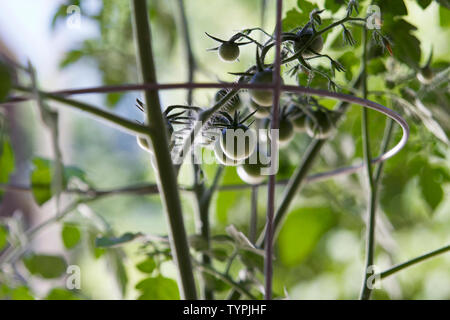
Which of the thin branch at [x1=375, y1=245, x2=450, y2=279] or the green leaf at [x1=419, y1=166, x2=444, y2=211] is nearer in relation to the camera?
the thin branch at [x1=375, y1=245, x2=450, y2=279]

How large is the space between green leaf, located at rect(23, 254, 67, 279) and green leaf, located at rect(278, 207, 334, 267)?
315mm

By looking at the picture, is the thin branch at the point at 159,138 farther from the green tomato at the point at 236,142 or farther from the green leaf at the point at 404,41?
the green leaf at the point at 404,41

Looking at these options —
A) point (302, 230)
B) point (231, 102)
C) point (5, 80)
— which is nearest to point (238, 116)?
point (231, 102)

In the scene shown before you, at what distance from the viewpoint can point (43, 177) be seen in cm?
40

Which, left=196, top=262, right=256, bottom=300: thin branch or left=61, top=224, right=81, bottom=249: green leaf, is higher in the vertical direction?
left=61, top=224, right=81, bottom=249: green leaf

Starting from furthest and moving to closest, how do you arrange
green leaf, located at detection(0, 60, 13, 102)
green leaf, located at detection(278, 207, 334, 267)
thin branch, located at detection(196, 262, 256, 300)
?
1. green leaf, located at detection(278, 207, 334, 267)
2. thin branch, located at detection(196, 262, 256, 300)
3. green leaf, located at detection(0, 60, 13, 102)

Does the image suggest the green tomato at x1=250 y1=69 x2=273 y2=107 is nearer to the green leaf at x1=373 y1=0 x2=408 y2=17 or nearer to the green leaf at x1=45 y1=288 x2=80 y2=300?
the green leaf at x1=373 y1=0 x2=408 y2=17

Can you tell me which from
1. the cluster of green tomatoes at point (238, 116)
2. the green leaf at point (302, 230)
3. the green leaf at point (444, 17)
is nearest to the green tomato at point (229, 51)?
the cluster of green tomatoes at point (238, 116)

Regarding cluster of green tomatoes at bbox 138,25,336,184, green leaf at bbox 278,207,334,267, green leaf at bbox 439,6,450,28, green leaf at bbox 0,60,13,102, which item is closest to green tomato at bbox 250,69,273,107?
cluster of green tomatoes at bbox 138,25,336,184

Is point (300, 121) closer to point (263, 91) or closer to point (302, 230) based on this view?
point (263, 91)

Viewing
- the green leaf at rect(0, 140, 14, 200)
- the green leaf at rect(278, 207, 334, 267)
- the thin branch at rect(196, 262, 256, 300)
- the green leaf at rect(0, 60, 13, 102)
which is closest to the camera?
the green leaf at rect(0, 60, 13, 102)

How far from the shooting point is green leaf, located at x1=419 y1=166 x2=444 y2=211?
40 centimetres

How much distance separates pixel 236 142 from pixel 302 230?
0.41 m
